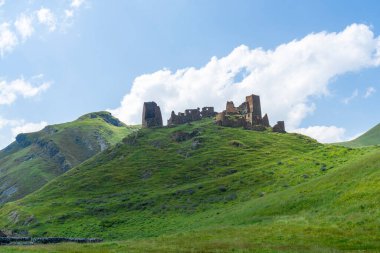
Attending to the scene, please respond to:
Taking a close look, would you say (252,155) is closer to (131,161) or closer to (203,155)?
(203,155)

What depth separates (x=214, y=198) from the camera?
98.4 metres

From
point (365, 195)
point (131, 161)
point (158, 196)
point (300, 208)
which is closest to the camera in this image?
point (365, 195)

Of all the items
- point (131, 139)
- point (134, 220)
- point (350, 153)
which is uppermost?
point (131, 139)

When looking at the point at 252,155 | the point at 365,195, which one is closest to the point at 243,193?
the point at 365,195

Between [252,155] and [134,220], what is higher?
[252,155]

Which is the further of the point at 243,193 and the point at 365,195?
the point at 243,193

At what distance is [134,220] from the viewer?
309 ft

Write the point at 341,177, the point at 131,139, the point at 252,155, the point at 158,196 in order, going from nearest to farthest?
1. the point at 341,177
2. the point at 158,196
3. the point at 252,155
4. the point at 131,139

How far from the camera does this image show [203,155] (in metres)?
154

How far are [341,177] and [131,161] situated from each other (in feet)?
342

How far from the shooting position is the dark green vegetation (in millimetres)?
43500

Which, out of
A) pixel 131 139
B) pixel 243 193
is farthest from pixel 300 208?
pixel 131 139

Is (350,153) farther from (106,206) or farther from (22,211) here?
(22,211)

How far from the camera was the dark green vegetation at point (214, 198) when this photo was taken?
43.5 metres
